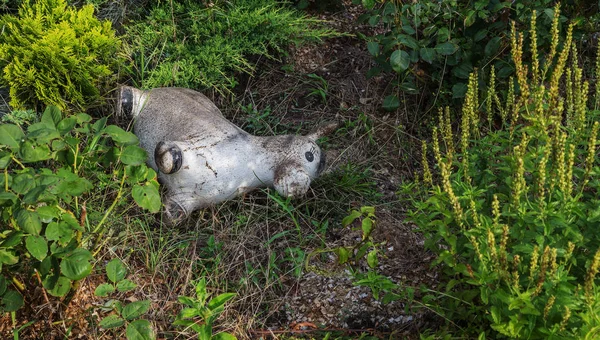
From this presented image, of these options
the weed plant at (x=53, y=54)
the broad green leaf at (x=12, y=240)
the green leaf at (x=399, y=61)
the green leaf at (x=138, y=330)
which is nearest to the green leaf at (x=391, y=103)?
the green leaf at (x=399, y=61)

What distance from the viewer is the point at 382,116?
A: 12.5ft

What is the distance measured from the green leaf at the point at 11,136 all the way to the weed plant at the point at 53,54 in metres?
1.11

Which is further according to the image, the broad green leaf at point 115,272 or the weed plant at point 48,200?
the broad green leaf at point 115,272

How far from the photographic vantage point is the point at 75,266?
7.43ft

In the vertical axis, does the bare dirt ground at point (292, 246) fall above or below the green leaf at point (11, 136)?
below

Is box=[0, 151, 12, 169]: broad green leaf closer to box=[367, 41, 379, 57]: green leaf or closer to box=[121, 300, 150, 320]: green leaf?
box=[121, 300, 150, 320]: green leaf

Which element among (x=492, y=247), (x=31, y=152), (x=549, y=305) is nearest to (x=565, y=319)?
(x=549, y=305)

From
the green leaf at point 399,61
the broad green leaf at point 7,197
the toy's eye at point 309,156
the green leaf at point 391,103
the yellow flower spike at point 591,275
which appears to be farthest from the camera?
the green leaf at point 391,103

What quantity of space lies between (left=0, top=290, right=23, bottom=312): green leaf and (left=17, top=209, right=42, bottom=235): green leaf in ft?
1.06

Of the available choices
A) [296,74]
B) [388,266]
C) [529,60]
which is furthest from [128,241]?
[529,60]

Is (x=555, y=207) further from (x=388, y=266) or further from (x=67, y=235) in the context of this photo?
(x=67, y=235)

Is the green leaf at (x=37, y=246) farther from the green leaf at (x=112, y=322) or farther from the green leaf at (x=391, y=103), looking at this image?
the green leaf at (x=391, y=103)

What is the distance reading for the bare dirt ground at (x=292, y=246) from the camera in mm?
2732

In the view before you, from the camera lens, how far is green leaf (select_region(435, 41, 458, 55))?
343cm
